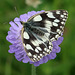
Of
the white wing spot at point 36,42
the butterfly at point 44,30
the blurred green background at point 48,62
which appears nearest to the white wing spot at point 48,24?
the butterfly at point 44,30

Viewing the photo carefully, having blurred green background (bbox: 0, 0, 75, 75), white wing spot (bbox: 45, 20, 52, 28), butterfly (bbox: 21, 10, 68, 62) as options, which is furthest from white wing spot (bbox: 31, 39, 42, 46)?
blurred green background (bbox: 0, 0, 75, 75)

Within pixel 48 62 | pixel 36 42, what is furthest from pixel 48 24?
pixel 48 62

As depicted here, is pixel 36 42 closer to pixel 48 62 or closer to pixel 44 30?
pixel 44 30

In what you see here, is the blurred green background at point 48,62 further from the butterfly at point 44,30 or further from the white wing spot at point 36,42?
the white wing spot at point 36,42

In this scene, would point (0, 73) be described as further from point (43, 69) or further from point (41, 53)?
point (41, 53)

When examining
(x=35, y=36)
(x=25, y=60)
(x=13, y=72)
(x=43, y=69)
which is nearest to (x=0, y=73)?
(x=13, y=72)
